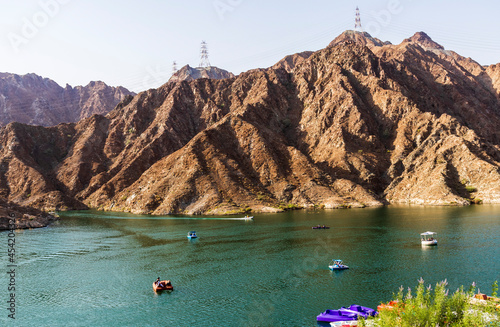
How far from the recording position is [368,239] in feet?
354

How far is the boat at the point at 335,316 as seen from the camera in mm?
51594

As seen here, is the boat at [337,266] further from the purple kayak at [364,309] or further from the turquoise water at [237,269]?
the purple kayak at [364,309]

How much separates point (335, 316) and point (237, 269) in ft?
108

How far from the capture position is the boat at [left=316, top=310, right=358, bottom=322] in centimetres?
5159

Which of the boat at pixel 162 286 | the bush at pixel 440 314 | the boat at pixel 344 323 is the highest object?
the bush at pixel 440 314

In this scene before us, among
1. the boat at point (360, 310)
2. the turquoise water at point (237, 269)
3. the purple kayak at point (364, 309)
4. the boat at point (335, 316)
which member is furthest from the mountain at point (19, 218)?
the purple kayak at point (364, 309)

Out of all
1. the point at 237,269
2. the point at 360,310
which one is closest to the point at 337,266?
the point at 237,269

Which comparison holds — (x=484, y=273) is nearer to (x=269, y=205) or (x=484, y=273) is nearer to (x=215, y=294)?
(x=215, y=294)

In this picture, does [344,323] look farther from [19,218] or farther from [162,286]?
[19,218]

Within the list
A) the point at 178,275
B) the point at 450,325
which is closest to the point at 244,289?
the point at 178,275

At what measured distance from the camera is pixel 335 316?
171 feet

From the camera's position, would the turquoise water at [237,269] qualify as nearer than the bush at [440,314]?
No

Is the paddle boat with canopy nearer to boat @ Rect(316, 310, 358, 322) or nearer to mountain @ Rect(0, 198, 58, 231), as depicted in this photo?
boat @ Rect(316, 310, 358, 322)

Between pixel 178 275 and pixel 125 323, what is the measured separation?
24319mm
